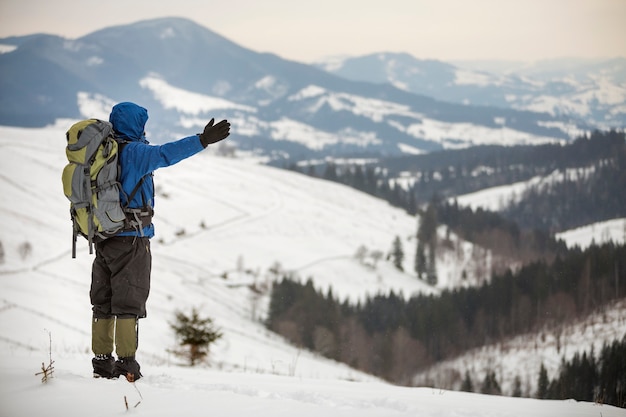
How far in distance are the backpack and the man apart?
131 millimetres

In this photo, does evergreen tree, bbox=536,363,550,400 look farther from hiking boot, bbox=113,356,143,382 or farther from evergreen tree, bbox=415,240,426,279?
hiking boot, bbox=113,356,143,382

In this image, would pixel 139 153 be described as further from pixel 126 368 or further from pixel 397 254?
pixel 397 254

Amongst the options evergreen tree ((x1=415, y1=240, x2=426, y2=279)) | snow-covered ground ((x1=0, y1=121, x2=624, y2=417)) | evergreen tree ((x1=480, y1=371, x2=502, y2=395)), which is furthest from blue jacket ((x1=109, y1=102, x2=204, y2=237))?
evergreen tree ((x1=415, y1=240, x2=426, y2=279))

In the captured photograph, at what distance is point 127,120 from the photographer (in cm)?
641

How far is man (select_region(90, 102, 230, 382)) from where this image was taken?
6148 millimetres

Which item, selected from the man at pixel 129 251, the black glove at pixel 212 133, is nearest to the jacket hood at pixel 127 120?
the man at pixel 129 251

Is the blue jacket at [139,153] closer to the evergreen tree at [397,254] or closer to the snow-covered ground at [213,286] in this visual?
the snow-covered ground at [213,286]

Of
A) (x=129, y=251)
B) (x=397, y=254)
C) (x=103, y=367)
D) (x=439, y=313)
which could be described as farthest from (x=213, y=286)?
(x=129, y=251)

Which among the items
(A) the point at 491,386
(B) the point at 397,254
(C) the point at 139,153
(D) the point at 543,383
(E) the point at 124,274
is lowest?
(A) the point at 491,386

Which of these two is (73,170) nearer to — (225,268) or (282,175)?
(225,268)

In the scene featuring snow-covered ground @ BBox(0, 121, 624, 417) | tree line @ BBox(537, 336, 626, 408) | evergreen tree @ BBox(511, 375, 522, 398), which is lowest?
evergreen tree @ BBox(511, 375, 522, 398)

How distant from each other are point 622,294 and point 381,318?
3400 cm

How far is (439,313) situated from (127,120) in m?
88.7

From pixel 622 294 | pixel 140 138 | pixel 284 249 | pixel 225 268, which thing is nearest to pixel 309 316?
pixel 225 268
